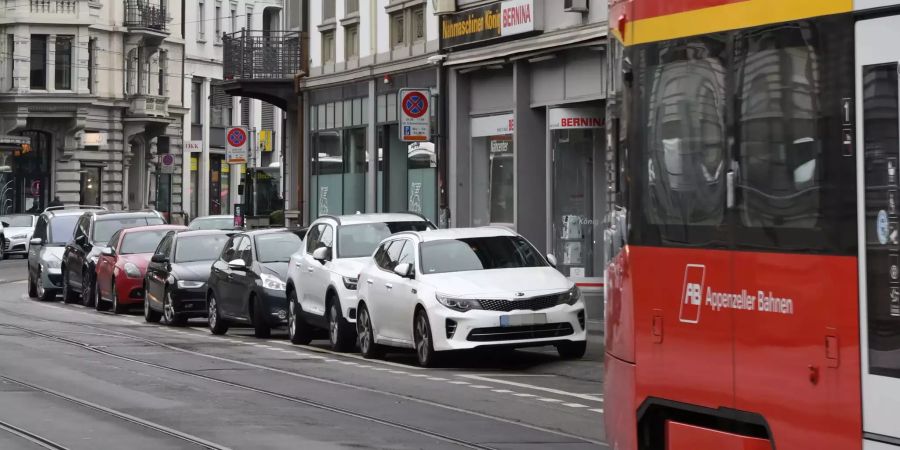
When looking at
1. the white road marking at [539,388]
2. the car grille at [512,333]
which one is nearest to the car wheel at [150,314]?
the car grille at [512,333]

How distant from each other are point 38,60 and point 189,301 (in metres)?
45.2

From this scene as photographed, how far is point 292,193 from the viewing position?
4344cm

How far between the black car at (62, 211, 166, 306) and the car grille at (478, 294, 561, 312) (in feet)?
56.9

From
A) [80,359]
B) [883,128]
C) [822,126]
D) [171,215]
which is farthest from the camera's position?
[171,215]

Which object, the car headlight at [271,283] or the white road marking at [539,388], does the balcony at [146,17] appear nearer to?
the car headlight at [271,283]

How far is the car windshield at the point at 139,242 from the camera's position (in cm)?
3200

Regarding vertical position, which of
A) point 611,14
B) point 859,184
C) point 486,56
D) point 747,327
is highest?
point 486,56

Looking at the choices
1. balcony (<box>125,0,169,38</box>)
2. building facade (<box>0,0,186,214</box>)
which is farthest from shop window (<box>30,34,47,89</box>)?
balcony (<box>125,0,169,38</box>)

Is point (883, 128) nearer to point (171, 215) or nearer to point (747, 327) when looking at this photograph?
point (747, 327)

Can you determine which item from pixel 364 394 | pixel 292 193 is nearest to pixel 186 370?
pixel 364 394

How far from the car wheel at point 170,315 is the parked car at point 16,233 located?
33.1 m

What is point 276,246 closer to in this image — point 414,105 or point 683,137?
point 414,105

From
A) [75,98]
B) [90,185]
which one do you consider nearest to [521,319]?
[75,98]

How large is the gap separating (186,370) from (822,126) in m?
12.6
